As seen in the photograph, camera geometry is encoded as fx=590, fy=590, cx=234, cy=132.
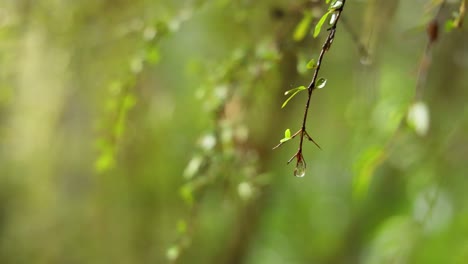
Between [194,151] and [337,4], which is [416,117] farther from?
[194,151]

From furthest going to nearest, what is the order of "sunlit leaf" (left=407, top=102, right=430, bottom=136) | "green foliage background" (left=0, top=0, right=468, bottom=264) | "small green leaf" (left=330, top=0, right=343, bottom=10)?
"green foliage background" (left=0, top=0, right=468, bottom=264) < "sunlit leaf" (left=407, top=102, right=430, bottom=136) < "small green leaf" (left=330, top=0, right=343, bottom=10)

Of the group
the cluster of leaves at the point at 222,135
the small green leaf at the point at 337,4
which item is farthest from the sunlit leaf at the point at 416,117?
the small green leaf at the point at 337,4

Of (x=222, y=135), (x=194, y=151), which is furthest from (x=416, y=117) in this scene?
(x=194, y=151)

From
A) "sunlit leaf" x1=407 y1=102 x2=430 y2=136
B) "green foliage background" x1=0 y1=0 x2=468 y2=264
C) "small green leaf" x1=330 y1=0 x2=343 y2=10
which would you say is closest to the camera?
"small green leaf" x1=330 y1=0 x2=343 y2=10

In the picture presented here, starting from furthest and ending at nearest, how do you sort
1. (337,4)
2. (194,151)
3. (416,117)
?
(194,151)
(416,117)
(337,4)

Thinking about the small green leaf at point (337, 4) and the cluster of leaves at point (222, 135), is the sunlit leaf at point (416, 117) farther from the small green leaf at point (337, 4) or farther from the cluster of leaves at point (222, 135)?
the small green leaf at point (337, 4)

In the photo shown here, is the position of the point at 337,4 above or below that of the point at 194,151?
below

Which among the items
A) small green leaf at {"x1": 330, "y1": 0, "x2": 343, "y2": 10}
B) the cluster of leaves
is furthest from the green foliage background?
small green leaf at {"x1": 330, "y1": 0, "x2": 343, "y2": 10}

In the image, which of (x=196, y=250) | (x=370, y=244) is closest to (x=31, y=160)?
(x=196, y=250)

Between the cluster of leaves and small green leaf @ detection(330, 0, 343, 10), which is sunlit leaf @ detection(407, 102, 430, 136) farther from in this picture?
small green leaf @ detection(330, 0, 343, 10)
